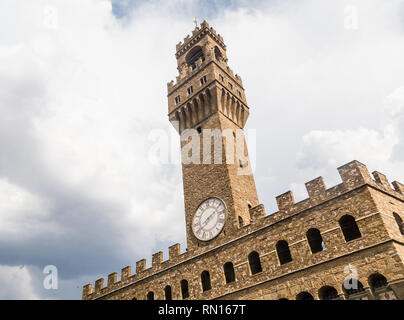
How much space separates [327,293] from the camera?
16656 mm

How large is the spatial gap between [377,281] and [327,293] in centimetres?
240

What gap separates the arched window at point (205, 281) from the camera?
2112cm

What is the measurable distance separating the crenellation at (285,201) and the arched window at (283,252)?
190 centimetres

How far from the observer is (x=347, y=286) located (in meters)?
15.9

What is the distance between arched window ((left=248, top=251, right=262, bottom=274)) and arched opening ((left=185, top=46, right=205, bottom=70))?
19.7 meters

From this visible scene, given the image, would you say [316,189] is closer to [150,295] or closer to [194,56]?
[150,295]

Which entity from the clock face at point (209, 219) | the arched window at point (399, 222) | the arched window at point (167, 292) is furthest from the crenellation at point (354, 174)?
the arched window at point (167, 292)

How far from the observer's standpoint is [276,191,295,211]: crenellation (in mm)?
19328

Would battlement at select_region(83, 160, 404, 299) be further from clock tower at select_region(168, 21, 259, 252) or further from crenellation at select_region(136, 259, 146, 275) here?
clock tower at select_region(168, 21, 259, 252)

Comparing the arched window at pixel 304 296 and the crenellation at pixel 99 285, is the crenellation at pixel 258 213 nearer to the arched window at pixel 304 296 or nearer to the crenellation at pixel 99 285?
the arched window at pixel 304 296

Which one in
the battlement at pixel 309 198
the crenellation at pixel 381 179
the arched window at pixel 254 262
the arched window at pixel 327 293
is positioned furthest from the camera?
the arched window at pixel 254 262
